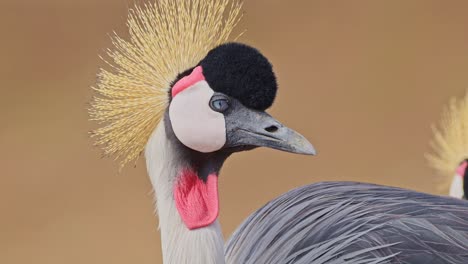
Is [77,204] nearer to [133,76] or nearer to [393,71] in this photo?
[393,71]

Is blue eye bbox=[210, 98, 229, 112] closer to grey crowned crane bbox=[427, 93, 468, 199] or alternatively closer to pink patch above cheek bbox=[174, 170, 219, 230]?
pink patch above cheek bbox=[174, 170, 219, 230]

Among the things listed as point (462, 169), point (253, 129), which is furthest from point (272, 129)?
point (462, 169)

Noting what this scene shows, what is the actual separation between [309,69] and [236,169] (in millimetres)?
685

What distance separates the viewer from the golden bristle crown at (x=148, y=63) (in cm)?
198

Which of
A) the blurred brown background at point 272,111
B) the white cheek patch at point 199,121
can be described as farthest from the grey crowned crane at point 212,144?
the blurred brown background at point 272,111

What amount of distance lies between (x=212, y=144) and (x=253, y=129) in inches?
3.0

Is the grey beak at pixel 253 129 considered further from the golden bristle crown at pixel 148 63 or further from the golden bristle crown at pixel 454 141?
the golden bristle crown at pixel 454 141

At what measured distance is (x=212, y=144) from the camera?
1.89 m

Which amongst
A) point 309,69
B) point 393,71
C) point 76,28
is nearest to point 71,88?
point 76,28

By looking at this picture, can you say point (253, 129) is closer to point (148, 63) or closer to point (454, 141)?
point (148, 63)

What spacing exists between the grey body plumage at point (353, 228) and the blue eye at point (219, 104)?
356 millimetres

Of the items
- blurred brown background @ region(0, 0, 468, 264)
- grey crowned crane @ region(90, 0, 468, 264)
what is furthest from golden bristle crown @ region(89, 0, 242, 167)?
blurred brown background @ region(0, 0, 468, 264)

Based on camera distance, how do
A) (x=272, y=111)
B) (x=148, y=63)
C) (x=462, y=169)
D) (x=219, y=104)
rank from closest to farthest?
(x=219, y=104)
(x=148, y=63)
(x=462, y=169)
(x=272, y=111)

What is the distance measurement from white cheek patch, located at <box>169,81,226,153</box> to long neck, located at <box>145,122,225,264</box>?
1.9 inches
